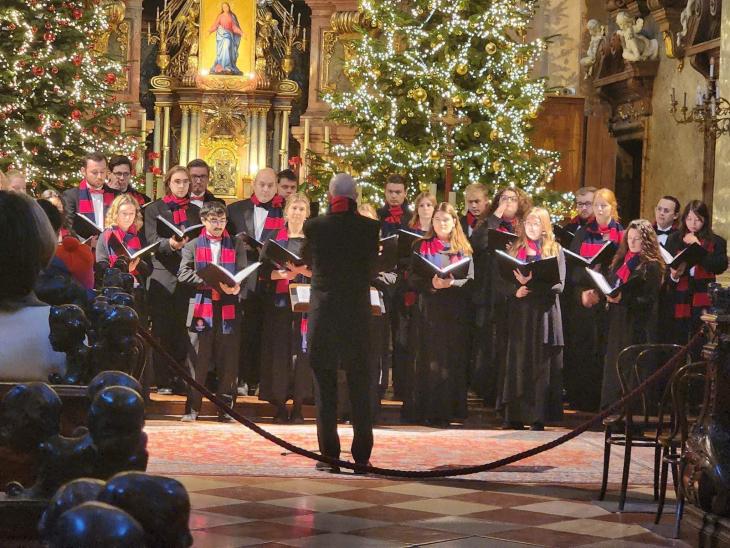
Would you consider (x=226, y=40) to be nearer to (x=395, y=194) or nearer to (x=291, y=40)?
(x=291, y=40)

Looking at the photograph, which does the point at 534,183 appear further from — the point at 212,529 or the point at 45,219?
the point at 45,219

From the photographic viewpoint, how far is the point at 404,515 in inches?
237

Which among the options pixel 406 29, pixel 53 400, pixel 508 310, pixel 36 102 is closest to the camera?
pixel 53 400

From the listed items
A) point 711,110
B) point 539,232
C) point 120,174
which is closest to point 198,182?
point 120,174

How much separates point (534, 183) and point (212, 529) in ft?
28.4

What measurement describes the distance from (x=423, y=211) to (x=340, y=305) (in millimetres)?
2750

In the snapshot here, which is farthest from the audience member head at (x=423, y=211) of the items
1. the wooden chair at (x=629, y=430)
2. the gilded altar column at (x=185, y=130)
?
the gilded altar column at (x=185, y=130)

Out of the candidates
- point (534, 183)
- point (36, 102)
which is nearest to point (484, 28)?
point (534, 183)

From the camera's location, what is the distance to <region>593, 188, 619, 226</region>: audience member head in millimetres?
10008

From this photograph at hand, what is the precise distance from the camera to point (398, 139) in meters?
13.4

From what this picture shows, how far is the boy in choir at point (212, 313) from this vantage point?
9.33 metres

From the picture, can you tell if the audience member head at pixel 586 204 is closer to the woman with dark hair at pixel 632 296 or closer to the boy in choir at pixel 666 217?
the boy in choir at pixel 666 217

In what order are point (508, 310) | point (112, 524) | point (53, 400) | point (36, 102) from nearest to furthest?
point (112, 524) → point (53, 400) → point (508, 310) → point (36, 102)

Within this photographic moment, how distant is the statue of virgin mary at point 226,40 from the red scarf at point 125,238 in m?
9.66
